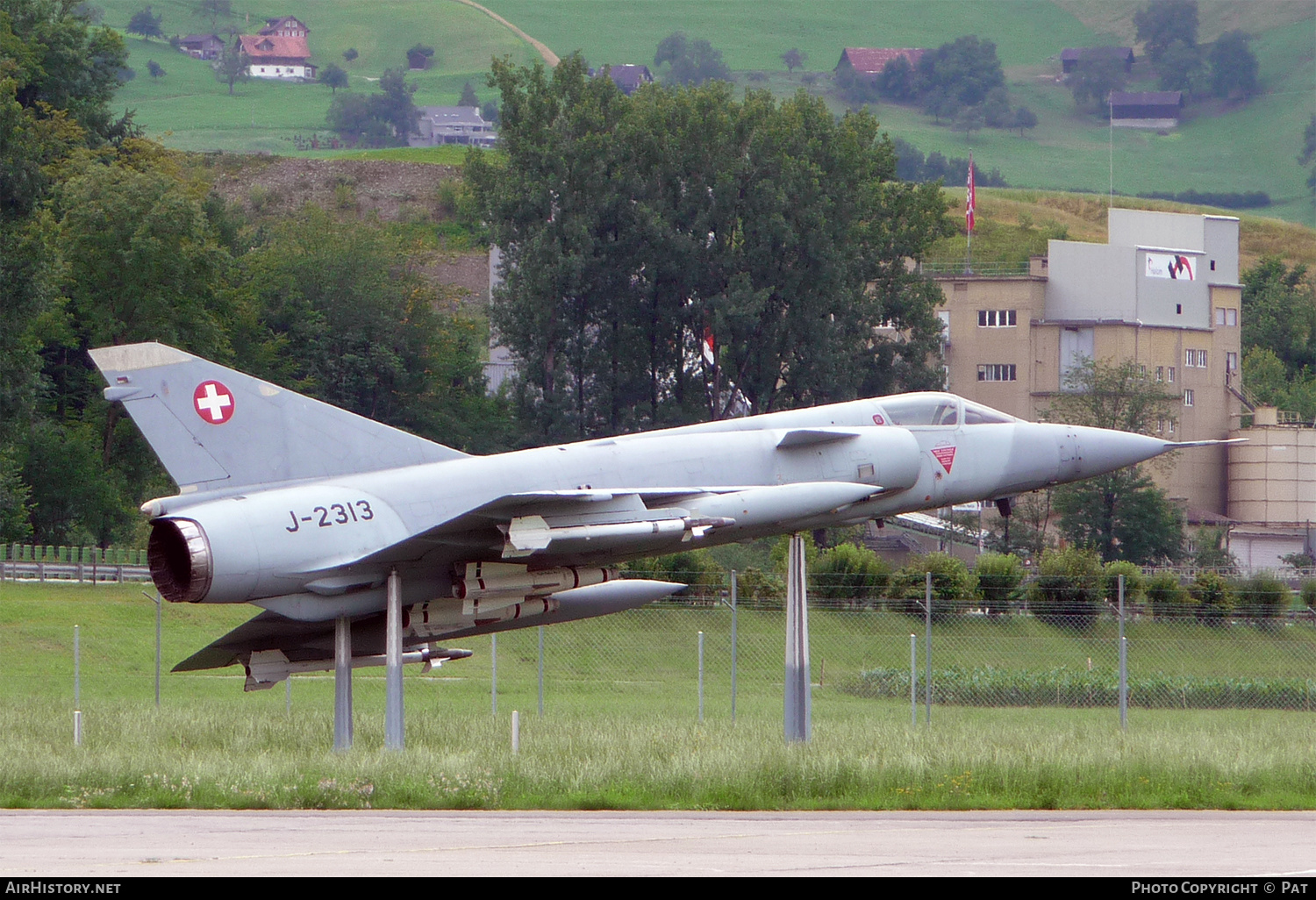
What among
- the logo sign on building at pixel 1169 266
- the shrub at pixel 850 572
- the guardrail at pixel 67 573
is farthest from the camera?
the logo sign on building at pixel 1169 266

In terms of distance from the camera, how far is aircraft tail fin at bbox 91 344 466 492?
16.3 meters

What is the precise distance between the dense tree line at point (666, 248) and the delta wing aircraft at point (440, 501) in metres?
37.9

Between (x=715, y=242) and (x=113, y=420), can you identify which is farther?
(x=715, y=242)

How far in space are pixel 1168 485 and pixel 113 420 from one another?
159 feet

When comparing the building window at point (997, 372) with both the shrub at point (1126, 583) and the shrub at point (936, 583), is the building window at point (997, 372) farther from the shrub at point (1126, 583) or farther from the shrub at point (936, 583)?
the shrub at point (936, 583)

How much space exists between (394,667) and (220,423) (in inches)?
119

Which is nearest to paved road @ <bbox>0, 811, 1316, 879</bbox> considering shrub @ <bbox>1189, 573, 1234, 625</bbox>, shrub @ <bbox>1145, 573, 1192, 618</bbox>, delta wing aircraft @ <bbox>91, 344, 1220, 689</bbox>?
delta wing aircraft @ <bbox>91, 344, 1220, 689</bbox>

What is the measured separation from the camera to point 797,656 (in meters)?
17.8

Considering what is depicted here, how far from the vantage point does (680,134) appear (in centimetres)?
5881

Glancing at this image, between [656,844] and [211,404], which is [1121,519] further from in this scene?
[656,844]

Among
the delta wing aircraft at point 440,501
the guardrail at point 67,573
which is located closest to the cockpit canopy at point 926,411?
the delta wing aircraft at point 440,501

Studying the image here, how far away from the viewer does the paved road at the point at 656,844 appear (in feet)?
30.7
